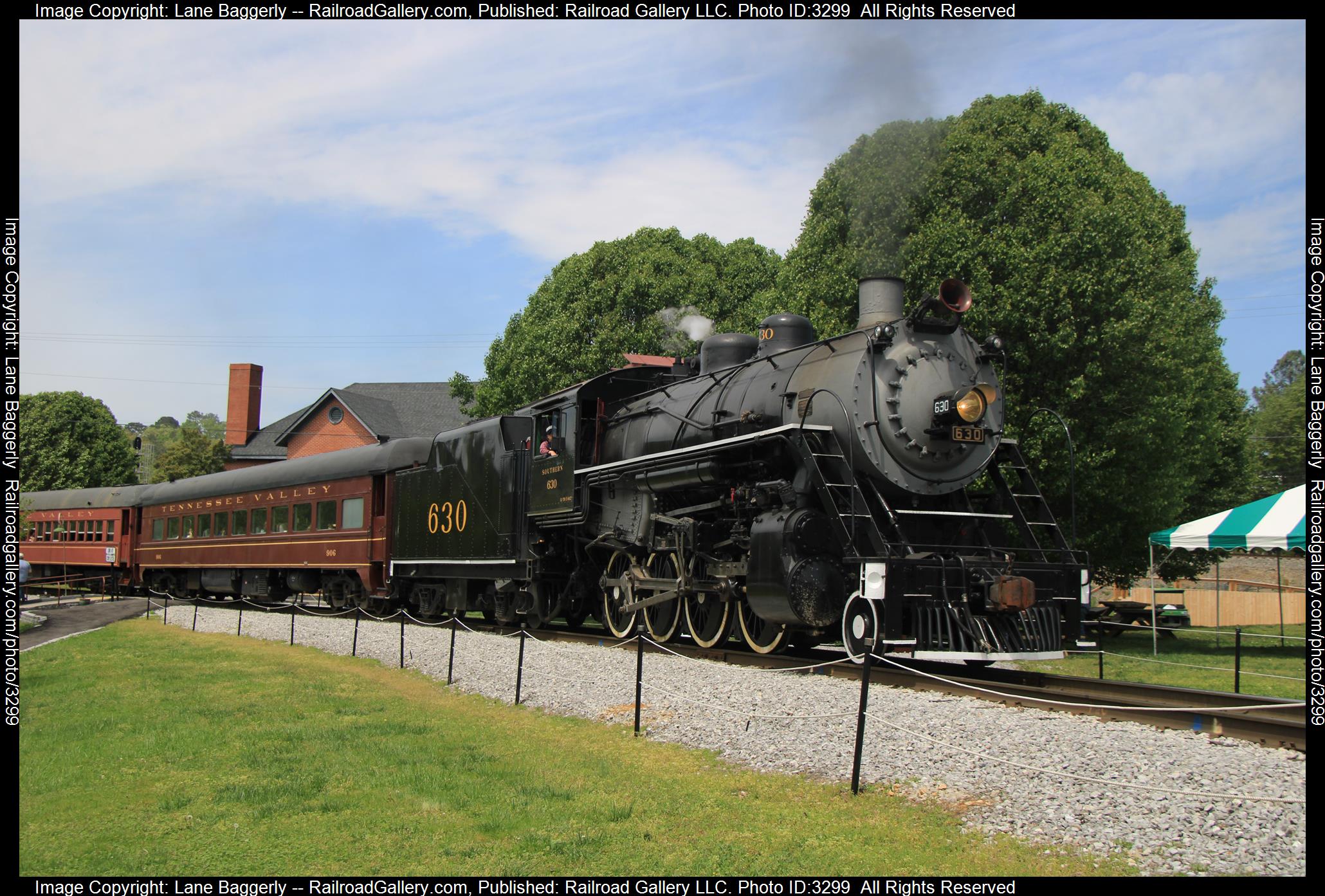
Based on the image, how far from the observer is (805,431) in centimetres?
970

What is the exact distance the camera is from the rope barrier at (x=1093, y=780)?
438 centimetres

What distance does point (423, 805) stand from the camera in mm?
5336

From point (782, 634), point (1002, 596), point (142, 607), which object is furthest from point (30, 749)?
point (142, 607)

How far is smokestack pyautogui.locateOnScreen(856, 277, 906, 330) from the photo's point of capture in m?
10.6

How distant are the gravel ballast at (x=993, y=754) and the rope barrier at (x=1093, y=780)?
2cm

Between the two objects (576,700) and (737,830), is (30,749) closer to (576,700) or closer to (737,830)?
(576,700)

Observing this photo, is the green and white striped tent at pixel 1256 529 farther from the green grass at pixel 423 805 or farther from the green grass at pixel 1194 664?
the green grass at pixel 423 805

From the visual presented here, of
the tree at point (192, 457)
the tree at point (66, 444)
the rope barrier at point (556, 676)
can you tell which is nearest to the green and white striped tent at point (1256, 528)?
the rope barrier at point (556, 676)

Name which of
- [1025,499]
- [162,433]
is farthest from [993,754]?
[162,433]

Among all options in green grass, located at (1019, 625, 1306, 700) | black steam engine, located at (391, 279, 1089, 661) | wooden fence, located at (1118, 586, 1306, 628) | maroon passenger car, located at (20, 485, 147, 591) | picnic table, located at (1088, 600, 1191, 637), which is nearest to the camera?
black steam engine, located at (391, 279, 1089, 661)

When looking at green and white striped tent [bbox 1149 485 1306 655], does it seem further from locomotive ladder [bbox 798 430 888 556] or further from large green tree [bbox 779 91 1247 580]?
locomotive ladder [bbox 798 430 888 556]

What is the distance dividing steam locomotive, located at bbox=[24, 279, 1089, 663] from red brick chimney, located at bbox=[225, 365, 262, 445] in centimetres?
4058

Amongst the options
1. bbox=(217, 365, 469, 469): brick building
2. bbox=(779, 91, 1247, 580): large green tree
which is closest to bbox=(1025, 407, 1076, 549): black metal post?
bbox=(779, 91, 1247, 580): large green tree
